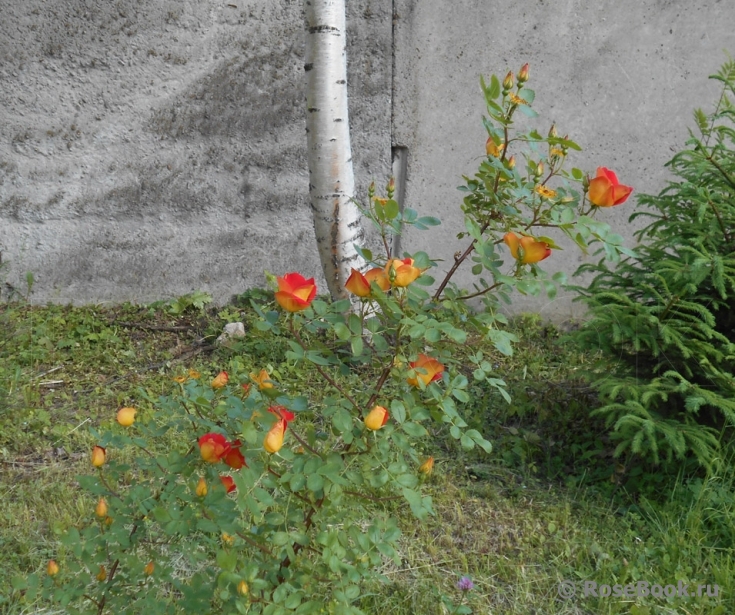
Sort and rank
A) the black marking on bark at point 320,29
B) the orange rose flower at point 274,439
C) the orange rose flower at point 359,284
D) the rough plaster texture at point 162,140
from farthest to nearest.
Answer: the rough plaster texture at point 162,140
the black marking on bark at point 320,29
the orange rose flower at point 359,284
the orange rose flower at point 274,439

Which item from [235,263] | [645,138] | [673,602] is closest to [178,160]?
[235,263]

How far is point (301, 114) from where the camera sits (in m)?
3.69

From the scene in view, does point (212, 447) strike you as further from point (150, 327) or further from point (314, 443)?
point (150, 327)

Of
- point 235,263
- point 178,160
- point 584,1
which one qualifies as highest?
point 584,1

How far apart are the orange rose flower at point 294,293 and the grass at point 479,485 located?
31.2 inches

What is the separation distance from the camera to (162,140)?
3660 mm

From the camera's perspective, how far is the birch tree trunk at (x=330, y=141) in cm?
287

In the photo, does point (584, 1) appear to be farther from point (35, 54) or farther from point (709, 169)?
point (35, 54)

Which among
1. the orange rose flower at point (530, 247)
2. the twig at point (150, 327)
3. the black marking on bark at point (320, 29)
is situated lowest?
the twig at point (150, 327)

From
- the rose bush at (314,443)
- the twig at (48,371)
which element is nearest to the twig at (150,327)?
the twig at (48,371)

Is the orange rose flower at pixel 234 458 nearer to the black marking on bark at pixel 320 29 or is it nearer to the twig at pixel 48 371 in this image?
the black marking on bark at pixel 320 29

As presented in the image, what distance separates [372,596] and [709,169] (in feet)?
6.22

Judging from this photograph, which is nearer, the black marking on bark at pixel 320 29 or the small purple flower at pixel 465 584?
the small purple flower at pixel 465 584

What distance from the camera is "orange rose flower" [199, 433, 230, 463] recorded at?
135cm
